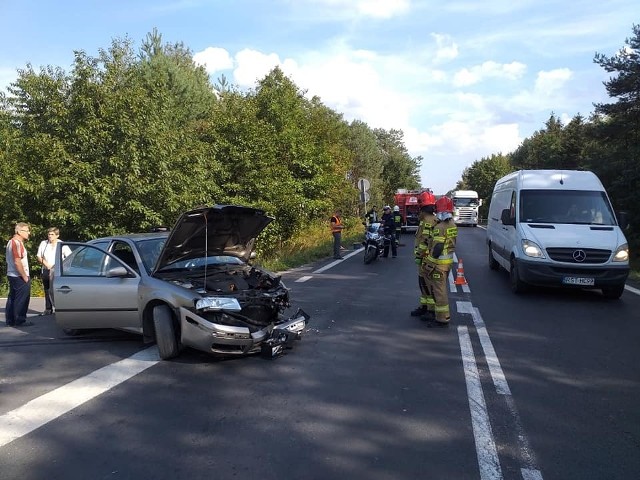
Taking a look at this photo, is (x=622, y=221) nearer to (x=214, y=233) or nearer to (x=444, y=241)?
(x=444, y=241)

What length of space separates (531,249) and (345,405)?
630 cm

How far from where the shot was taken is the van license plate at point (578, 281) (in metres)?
9.43

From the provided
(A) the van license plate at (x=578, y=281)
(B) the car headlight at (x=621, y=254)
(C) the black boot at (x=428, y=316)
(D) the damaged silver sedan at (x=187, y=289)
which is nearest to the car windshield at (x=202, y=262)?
(D) the damaged silver sedan at (x=187, y=289)

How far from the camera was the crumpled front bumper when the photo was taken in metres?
5.76

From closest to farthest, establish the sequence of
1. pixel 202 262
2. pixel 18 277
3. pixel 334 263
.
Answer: pixel 202 262
pixel 18 277
pixel 334 263

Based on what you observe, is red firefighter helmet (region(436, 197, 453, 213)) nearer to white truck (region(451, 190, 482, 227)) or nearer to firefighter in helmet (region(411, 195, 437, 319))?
firefighter in helmet (region(411, 195, 437, 319))

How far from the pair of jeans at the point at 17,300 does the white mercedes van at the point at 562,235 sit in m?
8.39

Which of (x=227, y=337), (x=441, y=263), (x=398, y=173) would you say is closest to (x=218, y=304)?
(x=227, y=337)

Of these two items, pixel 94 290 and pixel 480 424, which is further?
pixel 94 290

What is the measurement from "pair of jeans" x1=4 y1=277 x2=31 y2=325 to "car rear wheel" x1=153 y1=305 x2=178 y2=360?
146 inches

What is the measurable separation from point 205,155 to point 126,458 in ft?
54.5

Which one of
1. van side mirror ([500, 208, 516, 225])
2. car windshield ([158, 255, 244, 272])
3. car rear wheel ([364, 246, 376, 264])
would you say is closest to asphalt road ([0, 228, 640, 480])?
car windshield ([158, 255, 244, 272])

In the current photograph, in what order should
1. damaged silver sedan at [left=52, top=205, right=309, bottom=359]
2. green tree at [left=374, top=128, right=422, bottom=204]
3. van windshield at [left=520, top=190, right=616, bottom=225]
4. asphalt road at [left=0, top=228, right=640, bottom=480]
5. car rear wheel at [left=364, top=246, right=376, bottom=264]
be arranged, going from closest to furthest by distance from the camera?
asphalt road at [left=0, top=228, right=640, bottom=480] < damaged silver sedan at [left=52, top=205, right=309, bottom=359] < van windshield at [left=520, top=190, right=616, bottom=225] < car rear wheel at [left=364, top=246, right=376, bottom=264] < green tree at [left=374, top=128, right=422, bottom=204]

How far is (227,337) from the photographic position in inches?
227
